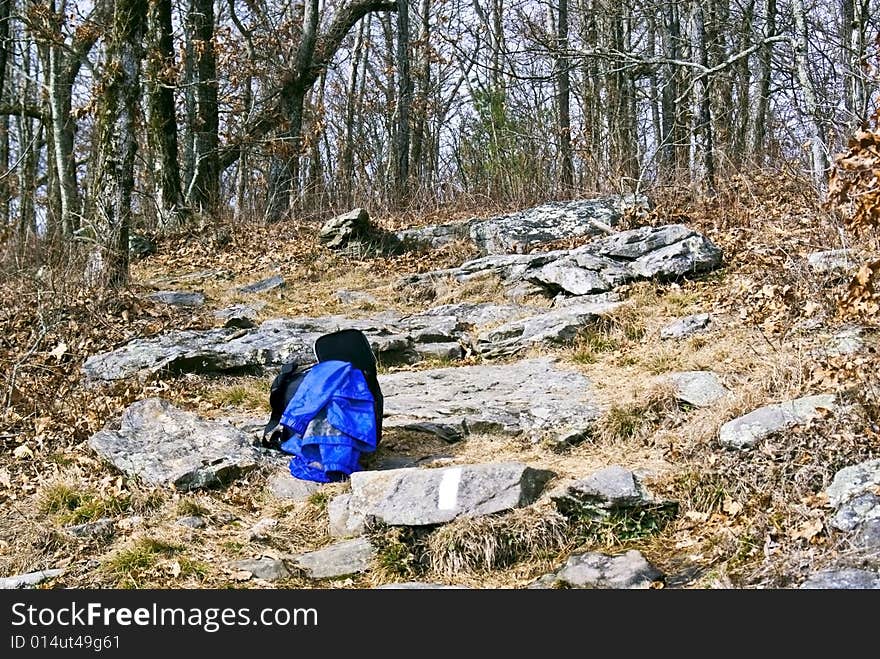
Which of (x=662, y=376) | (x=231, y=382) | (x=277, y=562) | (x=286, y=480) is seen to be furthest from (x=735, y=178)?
(x=277, y=562)

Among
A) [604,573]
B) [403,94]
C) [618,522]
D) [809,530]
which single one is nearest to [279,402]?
[618,522]

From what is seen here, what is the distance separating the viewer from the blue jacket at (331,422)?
5652 mm

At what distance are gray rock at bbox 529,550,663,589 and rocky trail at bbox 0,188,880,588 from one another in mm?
14

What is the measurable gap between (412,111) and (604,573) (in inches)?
579

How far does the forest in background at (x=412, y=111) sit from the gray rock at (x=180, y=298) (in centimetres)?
62

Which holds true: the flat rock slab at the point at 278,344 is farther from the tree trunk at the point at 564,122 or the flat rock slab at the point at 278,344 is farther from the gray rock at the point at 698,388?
the tree trunk at the point at 564,122

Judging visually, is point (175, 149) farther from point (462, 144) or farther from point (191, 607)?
point (191, 607)

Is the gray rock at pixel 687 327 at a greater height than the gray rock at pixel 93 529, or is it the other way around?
the gray rock at pixel 687 327

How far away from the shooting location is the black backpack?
235 inches

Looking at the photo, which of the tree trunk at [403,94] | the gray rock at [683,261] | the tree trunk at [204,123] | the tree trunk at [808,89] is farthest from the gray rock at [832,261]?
the tree trunk at [204,123]

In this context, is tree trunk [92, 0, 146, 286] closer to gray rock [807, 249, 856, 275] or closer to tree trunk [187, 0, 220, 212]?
tree trunk [187, 0, 220, 212]

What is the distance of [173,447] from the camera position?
607 centimetres

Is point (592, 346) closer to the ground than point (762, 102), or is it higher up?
closer to the ground

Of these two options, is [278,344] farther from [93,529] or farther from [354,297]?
[93,529]
